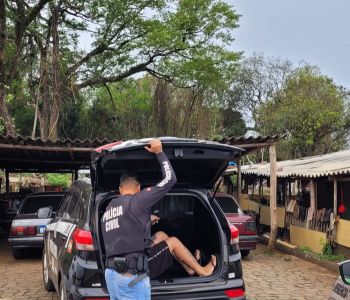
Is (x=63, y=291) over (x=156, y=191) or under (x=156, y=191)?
under

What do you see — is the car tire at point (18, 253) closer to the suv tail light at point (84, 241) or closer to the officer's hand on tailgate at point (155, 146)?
the suv tail light at point (84, 241)

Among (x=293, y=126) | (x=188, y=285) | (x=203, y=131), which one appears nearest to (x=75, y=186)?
(x=188, y=285)

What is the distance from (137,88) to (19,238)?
19.9 metres

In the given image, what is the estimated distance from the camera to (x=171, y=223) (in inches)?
246

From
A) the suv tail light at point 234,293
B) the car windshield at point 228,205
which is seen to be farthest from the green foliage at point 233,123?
the suv tail light at point 234,293

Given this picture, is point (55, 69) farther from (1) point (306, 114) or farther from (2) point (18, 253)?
(1) point (306, 114)

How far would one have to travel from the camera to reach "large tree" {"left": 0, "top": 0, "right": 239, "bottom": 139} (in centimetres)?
2012

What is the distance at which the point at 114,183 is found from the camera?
5262 mm

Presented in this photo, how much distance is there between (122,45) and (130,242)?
1986 cm

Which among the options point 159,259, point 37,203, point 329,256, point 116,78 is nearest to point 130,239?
point 159,259

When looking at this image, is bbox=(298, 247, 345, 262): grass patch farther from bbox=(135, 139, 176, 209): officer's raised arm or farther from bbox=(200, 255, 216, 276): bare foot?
bbox=(135, 139, 176, 209): officer's raised arm

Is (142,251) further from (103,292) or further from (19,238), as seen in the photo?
(19,238)

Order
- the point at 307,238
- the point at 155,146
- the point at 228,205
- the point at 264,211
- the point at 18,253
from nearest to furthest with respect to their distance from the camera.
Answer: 1. the point at 155,146
2. the point at 18,253
3. the point at 228,205
4. the point at 307,238
5. the point at 264,211

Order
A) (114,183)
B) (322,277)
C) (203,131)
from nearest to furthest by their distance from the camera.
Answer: (114,183), (322,277), (203,131)
